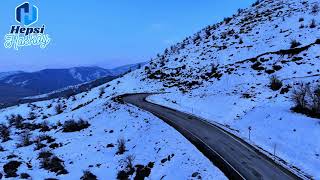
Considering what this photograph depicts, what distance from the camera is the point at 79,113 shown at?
5091cm

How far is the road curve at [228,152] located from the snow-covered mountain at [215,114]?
0.85 m

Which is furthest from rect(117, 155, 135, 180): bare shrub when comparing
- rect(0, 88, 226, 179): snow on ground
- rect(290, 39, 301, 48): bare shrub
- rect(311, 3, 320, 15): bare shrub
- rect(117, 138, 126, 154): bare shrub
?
rect(311, 3, 320, 15): bare shrub

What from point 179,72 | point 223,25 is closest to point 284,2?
point 223,25

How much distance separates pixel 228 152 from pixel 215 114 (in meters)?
12.9

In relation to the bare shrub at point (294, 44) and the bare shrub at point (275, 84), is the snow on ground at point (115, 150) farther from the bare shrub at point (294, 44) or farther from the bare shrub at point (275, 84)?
the bare shrub at point (294, 44)

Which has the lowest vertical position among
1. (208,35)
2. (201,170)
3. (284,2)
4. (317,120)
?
(201,170)

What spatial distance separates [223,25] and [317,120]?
2350 inches

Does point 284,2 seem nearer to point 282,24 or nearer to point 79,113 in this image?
point 282,24

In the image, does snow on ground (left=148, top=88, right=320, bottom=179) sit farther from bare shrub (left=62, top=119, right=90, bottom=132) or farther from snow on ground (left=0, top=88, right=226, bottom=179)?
bare shrub (left=62, top=119, right=90, bottom=132)

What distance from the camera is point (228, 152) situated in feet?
78.0

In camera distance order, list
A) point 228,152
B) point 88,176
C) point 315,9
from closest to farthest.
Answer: point 228,152 → point 88,176 → point 315,9

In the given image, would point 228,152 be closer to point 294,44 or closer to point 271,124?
point 271,124

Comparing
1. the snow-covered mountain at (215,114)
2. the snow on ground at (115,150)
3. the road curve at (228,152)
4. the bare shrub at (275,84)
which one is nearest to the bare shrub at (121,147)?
the snow-covered mountain at (215,114)

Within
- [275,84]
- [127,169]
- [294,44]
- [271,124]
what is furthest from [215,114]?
[294,44]
